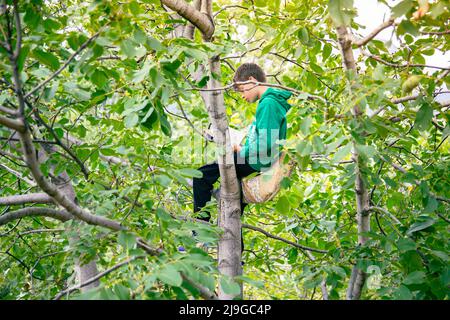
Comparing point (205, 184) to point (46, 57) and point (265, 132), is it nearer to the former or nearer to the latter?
point (265, 132)

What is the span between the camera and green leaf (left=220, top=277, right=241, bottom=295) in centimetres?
191

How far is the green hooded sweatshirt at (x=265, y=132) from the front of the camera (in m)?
3.23

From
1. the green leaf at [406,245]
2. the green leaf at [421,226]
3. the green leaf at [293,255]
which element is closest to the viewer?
the green leaf at [406,245]

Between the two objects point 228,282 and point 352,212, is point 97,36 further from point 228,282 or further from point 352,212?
point 352,212

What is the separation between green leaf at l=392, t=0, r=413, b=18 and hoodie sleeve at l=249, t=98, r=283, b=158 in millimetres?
1553

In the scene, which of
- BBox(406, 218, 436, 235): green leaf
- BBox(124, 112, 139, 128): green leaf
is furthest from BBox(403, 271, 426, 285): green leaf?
BBox(124, 112, 139, 128): green leaf

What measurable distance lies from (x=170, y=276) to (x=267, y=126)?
5.84ft

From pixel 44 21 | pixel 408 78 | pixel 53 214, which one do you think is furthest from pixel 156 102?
pixel 408 78

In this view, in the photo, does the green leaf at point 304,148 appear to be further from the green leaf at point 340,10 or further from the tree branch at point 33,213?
the tree branch at point 33,213

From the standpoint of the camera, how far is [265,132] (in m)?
3.23

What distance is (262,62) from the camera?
18.9 ft

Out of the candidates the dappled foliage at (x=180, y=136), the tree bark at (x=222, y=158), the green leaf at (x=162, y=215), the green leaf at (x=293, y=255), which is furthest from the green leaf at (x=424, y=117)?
the green leaf at (x=293, y=255)

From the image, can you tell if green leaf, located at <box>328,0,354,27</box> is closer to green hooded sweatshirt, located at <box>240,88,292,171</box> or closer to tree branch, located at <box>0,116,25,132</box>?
tree branch, located at <box>0,116,25,132</box>

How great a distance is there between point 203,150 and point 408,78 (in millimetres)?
2012
